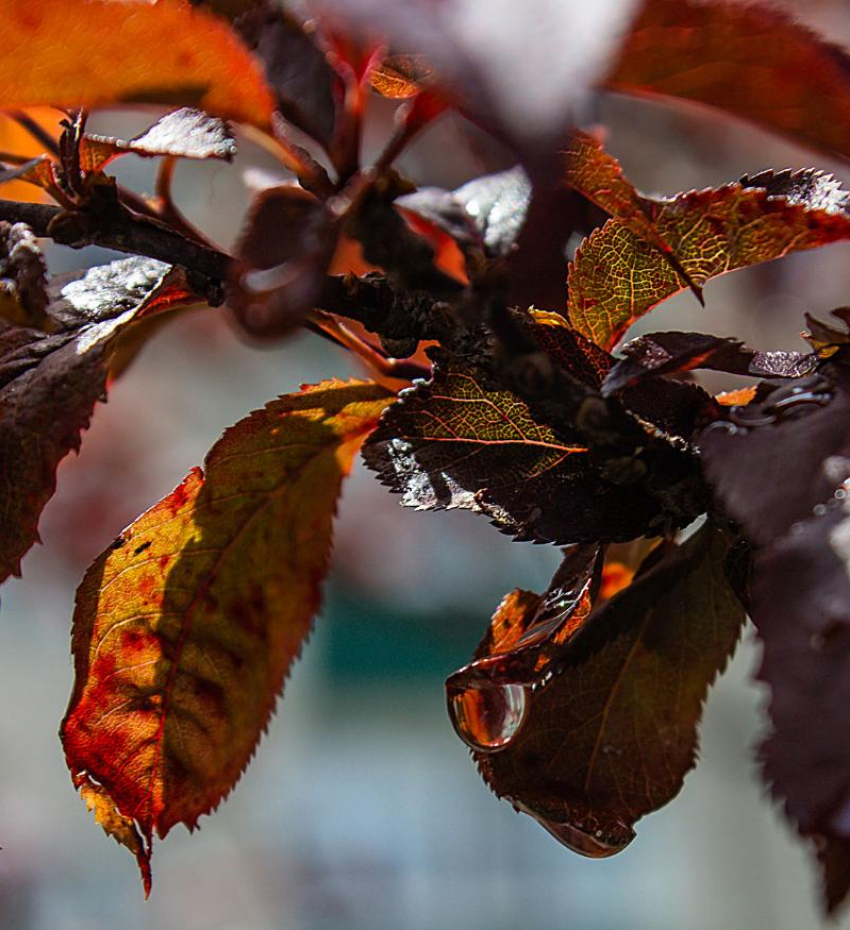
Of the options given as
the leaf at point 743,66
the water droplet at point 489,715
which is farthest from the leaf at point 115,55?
the water droplet at point 489,715

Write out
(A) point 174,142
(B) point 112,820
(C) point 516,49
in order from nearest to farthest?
1. (C) point 516,49
2. (A) point 174,142
3. (B) point 112,820

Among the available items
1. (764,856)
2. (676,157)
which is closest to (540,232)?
(676,157)

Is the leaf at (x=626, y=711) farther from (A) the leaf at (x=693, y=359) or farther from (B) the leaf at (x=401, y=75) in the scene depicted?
(B) the leaf at (x=401, y=75)

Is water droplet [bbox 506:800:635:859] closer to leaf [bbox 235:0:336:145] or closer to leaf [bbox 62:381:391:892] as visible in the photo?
leaf [bbox 62:381:391:892]

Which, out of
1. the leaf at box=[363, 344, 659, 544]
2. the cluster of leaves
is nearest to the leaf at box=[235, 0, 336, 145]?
the cluster of leaves

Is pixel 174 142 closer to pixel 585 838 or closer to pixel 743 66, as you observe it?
pixel 743 66

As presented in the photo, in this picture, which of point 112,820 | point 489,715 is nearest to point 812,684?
point 489,715
